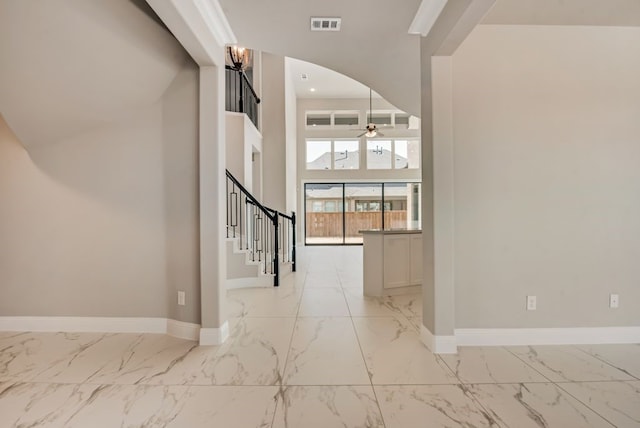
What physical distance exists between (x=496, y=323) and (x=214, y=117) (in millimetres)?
2984

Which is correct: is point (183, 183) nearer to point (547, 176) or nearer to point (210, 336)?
point (210, 336)

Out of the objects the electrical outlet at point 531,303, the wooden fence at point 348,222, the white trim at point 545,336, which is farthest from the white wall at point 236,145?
the wooden fence at point 348,222

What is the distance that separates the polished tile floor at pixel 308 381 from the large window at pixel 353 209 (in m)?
7.38

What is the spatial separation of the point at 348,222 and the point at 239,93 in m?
5.70

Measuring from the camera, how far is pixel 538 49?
2.46m

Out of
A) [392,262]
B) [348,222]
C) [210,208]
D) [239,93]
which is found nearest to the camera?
[210,208]

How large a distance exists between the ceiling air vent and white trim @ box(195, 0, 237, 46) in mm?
728

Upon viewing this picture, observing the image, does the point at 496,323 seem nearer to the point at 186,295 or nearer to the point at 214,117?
the point at 186,295

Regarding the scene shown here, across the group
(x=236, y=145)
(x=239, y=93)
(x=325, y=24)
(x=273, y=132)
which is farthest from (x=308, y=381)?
(x=273, y=132)

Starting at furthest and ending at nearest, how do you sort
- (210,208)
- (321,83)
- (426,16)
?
(321,83), (210,208), (426,16)

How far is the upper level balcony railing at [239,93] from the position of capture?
568 cm

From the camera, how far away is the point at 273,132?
7199 millimetres

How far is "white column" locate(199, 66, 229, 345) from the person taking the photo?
8.18ft

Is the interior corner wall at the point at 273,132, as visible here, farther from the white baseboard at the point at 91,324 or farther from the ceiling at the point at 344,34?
the white baseboard at the point at 91,324
